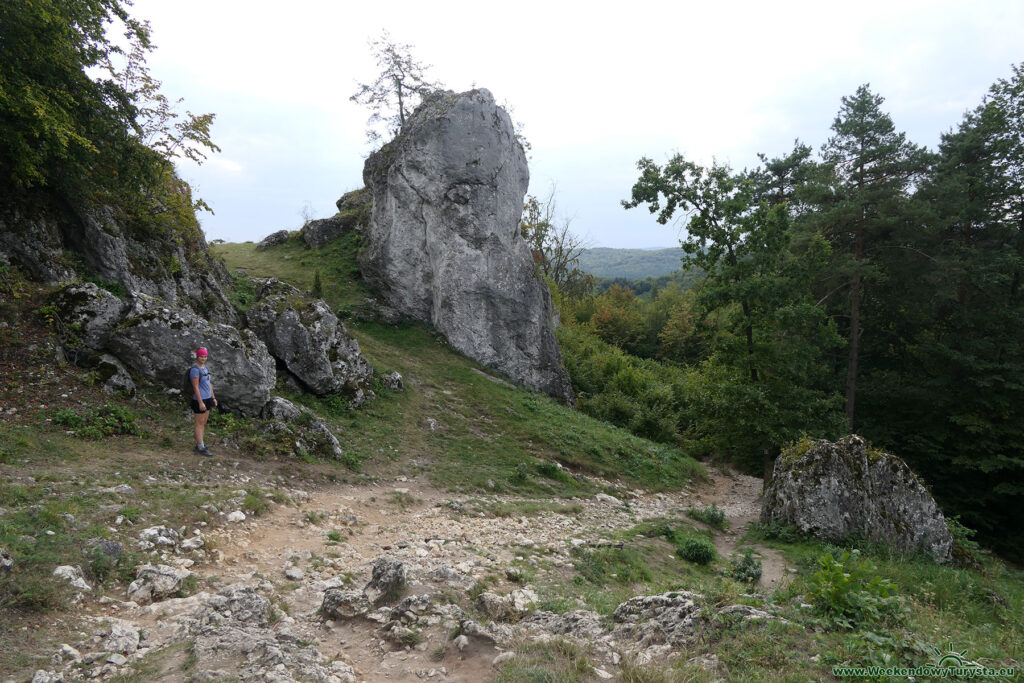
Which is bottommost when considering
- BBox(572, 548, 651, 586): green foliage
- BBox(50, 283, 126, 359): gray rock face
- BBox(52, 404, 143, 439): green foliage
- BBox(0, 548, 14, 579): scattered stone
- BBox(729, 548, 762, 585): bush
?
BBox(729, 548, 762, 585): bush

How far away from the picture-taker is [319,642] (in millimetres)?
5336

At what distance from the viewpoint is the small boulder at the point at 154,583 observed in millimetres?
5441

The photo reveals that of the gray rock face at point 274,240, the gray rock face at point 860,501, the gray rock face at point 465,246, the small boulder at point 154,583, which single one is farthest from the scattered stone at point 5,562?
the gray rock face at point 274,240

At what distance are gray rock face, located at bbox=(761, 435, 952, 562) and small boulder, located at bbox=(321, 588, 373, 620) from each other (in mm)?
10896

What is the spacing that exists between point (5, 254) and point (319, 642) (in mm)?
11986

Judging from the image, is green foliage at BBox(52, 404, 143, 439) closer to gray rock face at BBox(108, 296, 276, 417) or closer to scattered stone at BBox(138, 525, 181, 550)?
gray rock face at BBox(108, 296, 276, 417)

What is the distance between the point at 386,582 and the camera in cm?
617

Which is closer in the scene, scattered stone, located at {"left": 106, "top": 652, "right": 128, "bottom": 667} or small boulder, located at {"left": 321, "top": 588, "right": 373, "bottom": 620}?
scattered stone, located at {"left": 106, "top": 652, "right": 128, "bottom": 667}

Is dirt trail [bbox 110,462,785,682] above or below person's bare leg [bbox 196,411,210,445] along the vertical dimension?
below

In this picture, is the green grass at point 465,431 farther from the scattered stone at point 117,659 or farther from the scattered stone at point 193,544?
the scattered stone at point 117,659

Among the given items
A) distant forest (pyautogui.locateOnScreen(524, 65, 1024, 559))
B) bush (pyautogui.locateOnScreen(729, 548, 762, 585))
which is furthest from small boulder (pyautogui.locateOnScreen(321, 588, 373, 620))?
distant forest (pyautogui.locateOnScreen(524, 65, 1024, 559))

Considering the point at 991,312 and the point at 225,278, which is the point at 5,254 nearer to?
the point at 225,278

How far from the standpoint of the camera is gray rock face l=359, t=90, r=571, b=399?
2366 centimetres

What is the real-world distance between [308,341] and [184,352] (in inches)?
144
